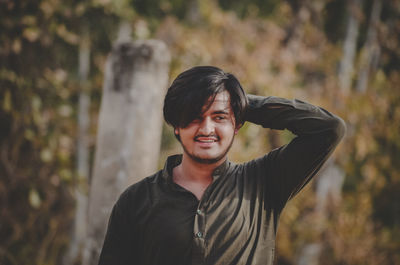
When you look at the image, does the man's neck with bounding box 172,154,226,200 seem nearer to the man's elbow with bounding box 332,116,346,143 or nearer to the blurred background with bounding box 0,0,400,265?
the man's elbow with bounding box 332,116,346,143

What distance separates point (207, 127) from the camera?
1.31m

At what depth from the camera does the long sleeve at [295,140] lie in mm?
1342

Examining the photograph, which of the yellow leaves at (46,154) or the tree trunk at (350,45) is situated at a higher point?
the tree trunk at (350,45)

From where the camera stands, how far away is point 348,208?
5723 millimetres

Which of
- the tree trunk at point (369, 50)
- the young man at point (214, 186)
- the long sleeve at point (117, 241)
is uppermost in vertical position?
the tree trunk at point (369, 50)

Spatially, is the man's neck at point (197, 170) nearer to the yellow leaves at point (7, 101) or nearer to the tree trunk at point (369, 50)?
the yellow leaves at point (7, 101)

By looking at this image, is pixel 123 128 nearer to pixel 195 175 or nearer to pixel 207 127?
pixel 195 175

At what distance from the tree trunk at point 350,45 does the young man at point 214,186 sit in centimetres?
460

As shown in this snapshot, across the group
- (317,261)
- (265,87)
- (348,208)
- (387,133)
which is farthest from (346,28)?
(317,261)

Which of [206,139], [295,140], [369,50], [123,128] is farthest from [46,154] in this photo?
[369,50]

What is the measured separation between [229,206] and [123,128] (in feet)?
3.50

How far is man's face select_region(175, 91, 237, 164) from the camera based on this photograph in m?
1.32

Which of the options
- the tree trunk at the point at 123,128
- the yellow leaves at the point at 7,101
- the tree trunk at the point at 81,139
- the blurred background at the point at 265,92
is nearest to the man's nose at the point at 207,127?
the tree trunk at the point at 123,128

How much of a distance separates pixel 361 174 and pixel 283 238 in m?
1.77
